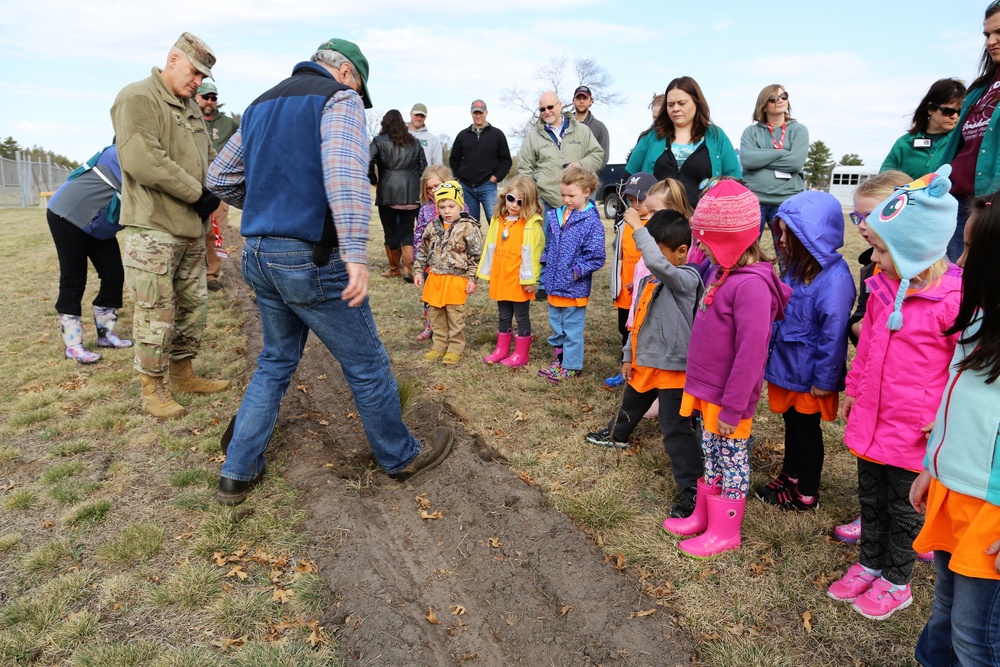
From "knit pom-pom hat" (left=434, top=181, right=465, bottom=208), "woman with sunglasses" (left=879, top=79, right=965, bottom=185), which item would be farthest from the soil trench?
"woman with sunglasses" (left=879, top=79, right=965, bottom=185)

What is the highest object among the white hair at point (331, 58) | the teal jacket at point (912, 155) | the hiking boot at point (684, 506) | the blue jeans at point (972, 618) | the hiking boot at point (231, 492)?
the white hair at point (331, 58)

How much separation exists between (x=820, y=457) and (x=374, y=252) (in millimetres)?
10377

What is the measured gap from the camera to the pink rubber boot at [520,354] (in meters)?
6.05

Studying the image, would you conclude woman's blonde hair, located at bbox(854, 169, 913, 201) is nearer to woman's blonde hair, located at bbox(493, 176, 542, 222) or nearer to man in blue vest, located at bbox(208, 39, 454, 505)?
man in blue vest, located at bbox(208, 39, 454, 505)

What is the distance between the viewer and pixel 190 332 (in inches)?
203

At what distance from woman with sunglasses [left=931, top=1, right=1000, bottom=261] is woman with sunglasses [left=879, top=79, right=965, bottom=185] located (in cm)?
46

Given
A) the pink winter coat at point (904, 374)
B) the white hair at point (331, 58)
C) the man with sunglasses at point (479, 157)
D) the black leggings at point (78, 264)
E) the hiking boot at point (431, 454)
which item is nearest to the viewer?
the pink winter coat at point (904, 374)

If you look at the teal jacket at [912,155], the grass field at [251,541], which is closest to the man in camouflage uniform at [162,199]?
the grass field at [251,541]

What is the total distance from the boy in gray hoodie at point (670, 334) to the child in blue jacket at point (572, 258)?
4.76 ft

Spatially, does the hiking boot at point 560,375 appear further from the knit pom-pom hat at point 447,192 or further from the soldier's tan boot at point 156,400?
the soldier's tan boot at point 156,400

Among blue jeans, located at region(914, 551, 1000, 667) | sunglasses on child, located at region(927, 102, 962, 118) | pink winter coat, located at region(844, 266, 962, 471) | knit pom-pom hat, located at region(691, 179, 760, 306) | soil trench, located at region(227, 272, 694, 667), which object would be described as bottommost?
soil trench, located at region(227, 272, 694, 667)

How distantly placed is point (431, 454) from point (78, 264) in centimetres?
437

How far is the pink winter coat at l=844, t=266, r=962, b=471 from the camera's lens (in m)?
2.48

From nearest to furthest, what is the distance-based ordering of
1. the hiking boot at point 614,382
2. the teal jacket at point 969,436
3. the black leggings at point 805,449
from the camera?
the teal jacket at point 969,436, the black leggings at point 805,449, the hiking boot at point 614,382
